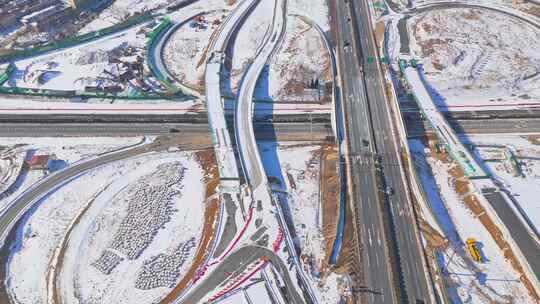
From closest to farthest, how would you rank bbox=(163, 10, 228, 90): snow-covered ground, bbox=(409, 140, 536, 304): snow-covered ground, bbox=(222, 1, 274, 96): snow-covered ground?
bbox=(409, 140, 536, 304): snow-covered ground
bbox=(222, 1, 274, 96): snow-covered ground
bbox=(163, 10, 228, 90): snow-covered ground

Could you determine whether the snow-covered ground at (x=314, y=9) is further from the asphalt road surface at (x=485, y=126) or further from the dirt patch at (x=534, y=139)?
the dirt patch at (x=534, y=139)

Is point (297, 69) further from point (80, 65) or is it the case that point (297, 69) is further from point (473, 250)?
point (473, 250)

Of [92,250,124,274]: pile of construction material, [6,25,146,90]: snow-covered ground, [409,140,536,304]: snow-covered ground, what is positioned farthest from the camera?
[6,25,146,90]: snow-covered ground

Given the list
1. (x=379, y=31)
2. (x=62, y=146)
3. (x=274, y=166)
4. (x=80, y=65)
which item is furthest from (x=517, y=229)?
(x=80, y=65)

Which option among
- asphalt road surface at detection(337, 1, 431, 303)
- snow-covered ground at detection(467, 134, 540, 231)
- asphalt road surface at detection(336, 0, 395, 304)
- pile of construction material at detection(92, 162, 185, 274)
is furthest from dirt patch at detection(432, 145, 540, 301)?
pile of construction material at detection(92, 162, 185, 274)

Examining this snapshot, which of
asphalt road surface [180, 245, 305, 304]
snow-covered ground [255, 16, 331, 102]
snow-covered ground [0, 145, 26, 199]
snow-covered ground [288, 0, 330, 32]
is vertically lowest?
asphalt road surface [180, 245, 305, 304]

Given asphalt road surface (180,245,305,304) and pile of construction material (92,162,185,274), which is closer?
asphalt road surface (180,245,305,304)

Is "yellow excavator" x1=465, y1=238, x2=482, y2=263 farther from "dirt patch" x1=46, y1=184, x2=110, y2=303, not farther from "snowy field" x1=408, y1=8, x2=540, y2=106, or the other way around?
"dirt patch" x1=46, y1=184, x2=110, y2=303
